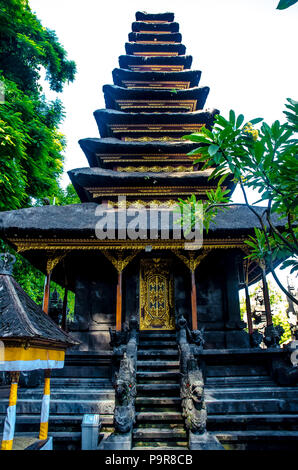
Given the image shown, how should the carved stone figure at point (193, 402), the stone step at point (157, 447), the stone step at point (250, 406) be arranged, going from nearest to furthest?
the stone step at point (157, 447), the carved stone figure at point (193, 402), the stone step at point (250, 406)

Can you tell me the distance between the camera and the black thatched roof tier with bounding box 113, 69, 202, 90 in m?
16.5

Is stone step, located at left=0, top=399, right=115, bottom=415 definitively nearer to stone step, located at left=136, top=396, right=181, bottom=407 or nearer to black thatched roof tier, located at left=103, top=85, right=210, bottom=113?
stone step, located at left=136, top=396, right=181, bottom=407

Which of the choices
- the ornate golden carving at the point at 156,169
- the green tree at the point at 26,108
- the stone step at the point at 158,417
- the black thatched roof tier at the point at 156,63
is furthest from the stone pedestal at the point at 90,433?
the black thatched roof tier at the point at 156,63

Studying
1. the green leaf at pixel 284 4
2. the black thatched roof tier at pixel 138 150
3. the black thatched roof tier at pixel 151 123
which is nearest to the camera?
the green leaf at pixel 284 4

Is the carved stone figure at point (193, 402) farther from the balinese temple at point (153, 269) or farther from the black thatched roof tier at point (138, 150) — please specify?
the black thatched roof tier at point (138, 150)

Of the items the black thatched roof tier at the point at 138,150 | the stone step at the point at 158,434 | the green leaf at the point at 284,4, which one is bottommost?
the stone step at the point at 158,434

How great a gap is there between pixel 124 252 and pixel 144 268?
1.46m

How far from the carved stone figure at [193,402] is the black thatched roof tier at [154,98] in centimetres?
1339

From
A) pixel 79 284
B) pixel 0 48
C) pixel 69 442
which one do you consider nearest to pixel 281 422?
pixel 69 442

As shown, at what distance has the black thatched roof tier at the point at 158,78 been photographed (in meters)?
16.5

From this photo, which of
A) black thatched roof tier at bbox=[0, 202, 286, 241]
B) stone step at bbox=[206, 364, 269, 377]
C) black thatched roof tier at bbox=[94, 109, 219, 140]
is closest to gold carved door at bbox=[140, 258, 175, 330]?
black thatched roof tier at bbox=[0, 202, 286, 241]

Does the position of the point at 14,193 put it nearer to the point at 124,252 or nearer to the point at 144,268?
the point at 124,252

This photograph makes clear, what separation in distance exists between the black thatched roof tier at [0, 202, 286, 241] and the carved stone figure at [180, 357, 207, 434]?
5.13m

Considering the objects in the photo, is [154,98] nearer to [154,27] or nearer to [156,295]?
[154,27]
